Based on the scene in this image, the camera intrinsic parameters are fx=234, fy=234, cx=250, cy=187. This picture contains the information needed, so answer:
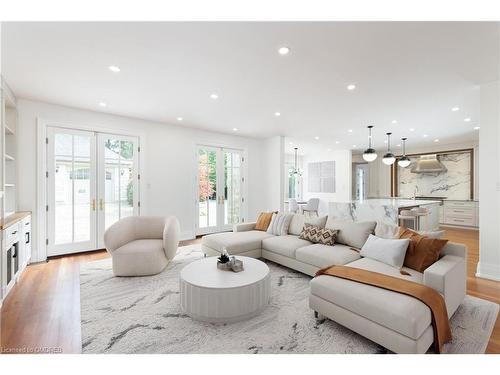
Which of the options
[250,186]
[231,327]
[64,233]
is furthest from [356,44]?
[64,233]

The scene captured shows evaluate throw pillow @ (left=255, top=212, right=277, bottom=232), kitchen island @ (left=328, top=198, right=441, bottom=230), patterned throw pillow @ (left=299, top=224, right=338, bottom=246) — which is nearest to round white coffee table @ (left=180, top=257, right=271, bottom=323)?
patterned throw pillow @ (left=299, top=224, right=338, bottom=246)

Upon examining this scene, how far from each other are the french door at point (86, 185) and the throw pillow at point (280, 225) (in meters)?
2.90

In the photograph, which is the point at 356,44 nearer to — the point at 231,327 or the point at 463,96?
the point at 463,96

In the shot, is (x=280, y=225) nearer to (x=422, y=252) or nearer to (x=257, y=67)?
(x=422, y=252)

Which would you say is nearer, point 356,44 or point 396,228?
point 356,44

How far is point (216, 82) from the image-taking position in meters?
3.20

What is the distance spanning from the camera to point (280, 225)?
406cm

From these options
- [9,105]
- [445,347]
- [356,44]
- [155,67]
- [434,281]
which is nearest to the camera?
[445,347]

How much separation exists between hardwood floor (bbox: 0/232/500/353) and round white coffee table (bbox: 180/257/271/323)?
3.01 feet

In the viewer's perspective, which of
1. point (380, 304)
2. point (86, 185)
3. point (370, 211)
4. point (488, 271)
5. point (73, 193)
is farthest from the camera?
point (370, 211)

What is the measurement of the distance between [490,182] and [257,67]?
358cm

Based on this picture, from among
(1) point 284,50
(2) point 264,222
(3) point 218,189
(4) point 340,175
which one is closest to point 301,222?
(2) point 264,222

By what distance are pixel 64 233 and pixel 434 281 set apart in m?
5.38

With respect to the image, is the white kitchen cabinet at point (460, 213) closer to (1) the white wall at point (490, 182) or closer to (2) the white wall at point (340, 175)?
(2) the white wall at point (340, 175)
